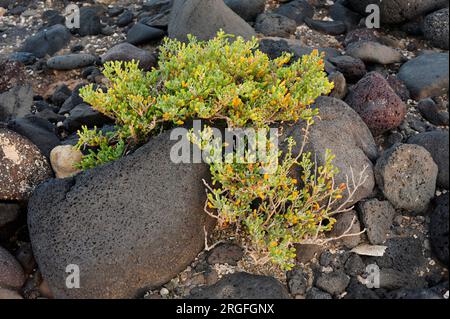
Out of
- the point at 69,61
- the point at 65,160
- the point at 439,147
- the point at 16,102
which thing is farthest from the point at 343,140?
the point at 69,61

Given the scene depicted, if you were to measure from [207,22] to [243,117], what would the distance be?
9.30 ft

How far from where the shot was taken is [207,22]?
7.81 m

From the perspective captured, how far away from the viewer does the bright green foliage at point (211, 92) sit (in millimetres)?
5355

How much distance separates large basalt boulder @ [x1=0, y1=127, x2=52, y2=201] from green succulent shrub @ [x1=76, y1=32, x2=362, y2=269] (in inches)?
20.6

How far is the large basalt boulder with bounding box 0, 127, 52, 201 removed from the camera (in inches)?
226

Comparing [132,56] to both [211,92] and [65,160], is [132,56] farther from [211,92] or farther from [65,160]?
[211,92]

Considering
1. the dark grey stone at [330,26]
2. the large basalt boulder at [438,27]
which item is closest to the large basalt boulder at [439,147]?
the large basalt boulder at [438,27]

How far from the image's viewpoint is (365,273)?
5.29 meters

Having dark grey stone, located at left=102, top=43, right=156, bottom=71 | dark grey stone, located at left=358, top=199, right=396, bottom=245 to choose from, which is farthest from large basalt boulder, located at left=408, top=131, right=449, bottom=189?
dark grey stone, located at left=102, top=43, right=156, bottom=71

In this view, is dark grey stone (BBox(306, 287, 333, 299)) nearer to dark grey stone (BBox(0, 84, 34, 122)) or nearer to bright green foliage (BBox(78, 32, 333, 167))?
bright green foliage (BBox(78, 32, 333, 167))

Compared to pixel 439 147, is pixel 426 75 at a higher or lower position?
higher
